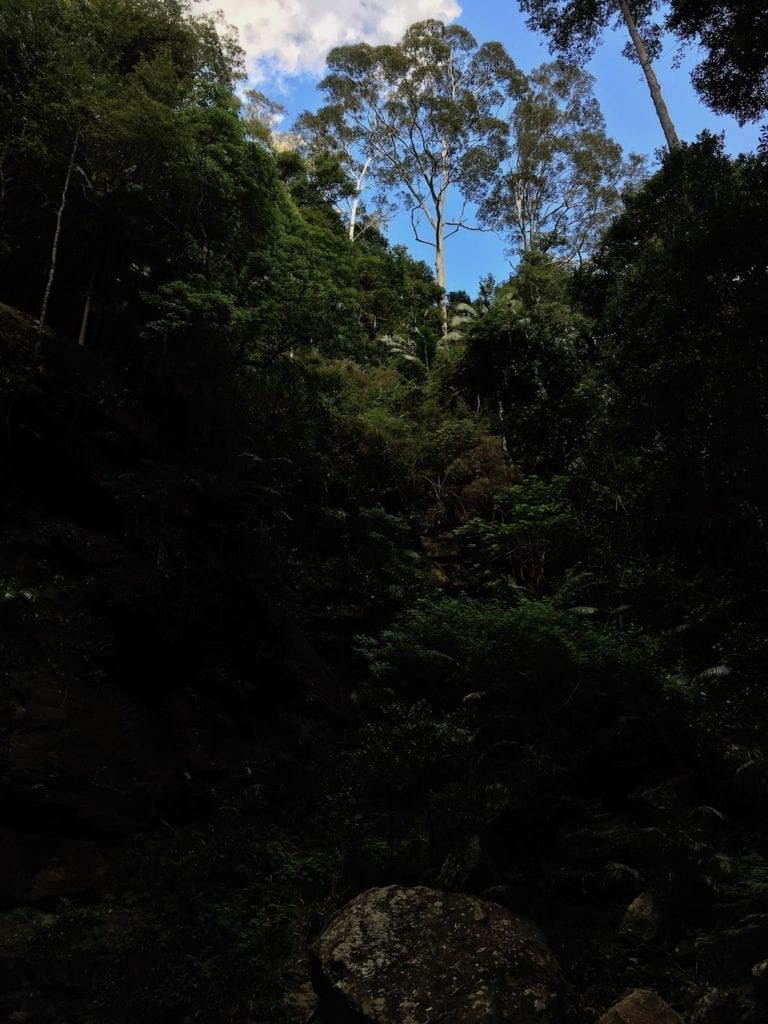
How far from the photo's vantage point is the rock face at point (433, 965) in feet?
11.6

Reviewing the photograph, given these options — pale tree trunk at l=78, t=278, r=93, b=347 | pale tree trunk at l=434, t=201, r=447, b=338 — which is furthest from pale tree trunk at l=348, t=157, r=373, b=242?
pale tree trunk at l=78, t=278, r=93, b=347

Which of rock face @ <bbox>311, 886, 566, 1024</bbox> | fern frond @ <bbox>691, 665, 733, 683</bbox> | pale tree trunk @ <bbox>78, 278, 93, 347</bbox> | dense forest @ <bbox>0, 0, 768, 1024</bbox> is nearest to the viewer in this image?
rock face @ <bbox>311, 886, 566, 1024</bbox>

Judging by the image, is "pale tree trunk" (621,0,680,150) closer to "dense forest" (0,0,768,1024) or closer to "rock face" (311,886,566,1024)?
"dense forest" (0,0,768,1024)

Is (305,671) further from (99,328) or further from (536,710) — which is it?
(99,328)

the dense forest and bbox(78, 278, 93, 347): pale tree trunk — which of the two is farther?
bbox(78, 278, 93, 347): pale tree trunk

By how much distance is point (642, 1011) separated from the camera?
3.65 meters

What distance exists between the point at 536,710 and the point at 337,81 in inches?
1301

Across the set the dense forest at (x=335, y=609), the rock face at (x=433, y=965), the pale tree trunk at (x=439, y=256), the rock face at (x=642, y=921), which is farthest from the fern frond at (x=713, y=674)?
the pale tree trunk at (x=439, y=256)

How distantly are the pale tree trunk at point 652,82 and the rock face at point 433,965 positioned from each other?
1247 cm

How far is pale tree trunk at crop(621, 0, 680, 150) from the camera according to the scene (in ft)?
39.4

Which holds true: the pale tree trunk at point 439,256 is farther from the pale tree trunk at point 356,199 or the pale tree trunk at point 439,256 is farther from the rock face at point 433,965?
the rock face at point 433,965

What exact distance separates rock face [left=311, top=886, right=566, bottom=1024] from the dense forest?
22 millimetres

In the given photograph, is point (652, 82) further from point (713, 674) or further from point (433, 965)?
Result: point (433, 965)

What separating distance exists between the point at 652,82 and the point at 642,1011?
52.4ft
